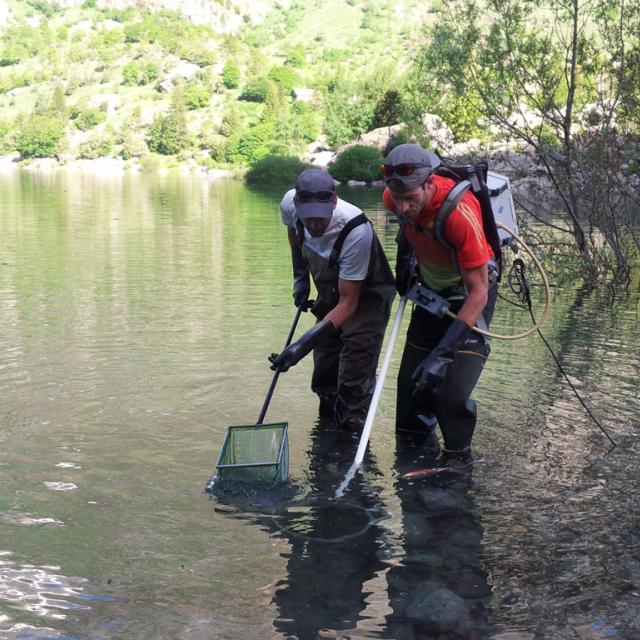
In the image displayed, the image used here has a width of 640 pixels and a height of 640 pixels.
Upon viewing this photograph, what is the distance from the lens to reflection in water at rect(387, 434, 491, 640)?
461cm

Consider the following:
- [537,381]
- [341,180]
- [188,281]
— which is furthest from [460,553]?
[341,180]

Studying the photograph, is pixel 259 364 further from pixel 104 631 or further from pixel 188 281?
pixel 188 281

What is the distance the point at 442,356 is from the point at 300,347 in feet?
3.17

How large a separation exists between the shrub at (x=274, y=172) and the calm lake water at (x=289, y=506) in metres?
59.1

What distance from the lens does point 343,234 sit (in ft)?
21.0

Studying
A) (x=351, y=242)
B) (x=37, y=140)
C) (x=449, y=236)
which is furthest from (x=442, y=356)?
(x=37, y=140)

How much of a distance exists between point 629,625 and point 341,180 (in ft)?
211

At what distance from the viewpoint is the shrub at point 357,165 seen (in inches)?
2603

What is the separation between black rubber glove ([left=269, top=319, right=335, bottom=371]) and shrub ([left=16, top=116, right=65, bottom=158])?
498 feet

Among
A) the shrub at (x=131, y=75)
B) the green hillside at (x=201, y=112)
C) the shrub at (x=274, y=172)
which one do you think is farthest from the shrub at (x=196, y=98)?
the shrub at (x=274, y=172)

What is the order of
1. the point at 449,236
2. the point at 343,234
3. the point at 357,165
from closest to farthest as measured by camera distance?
the point at 449,236 < the point at 343,234 < the point at 357,165

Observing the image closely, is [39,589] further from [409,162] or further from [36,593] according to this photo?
[409,162]

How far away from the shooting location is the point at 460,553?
5438 mm

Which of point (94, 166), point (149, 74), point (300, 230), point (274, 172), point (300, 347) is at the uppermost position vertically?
point (149, 74)
